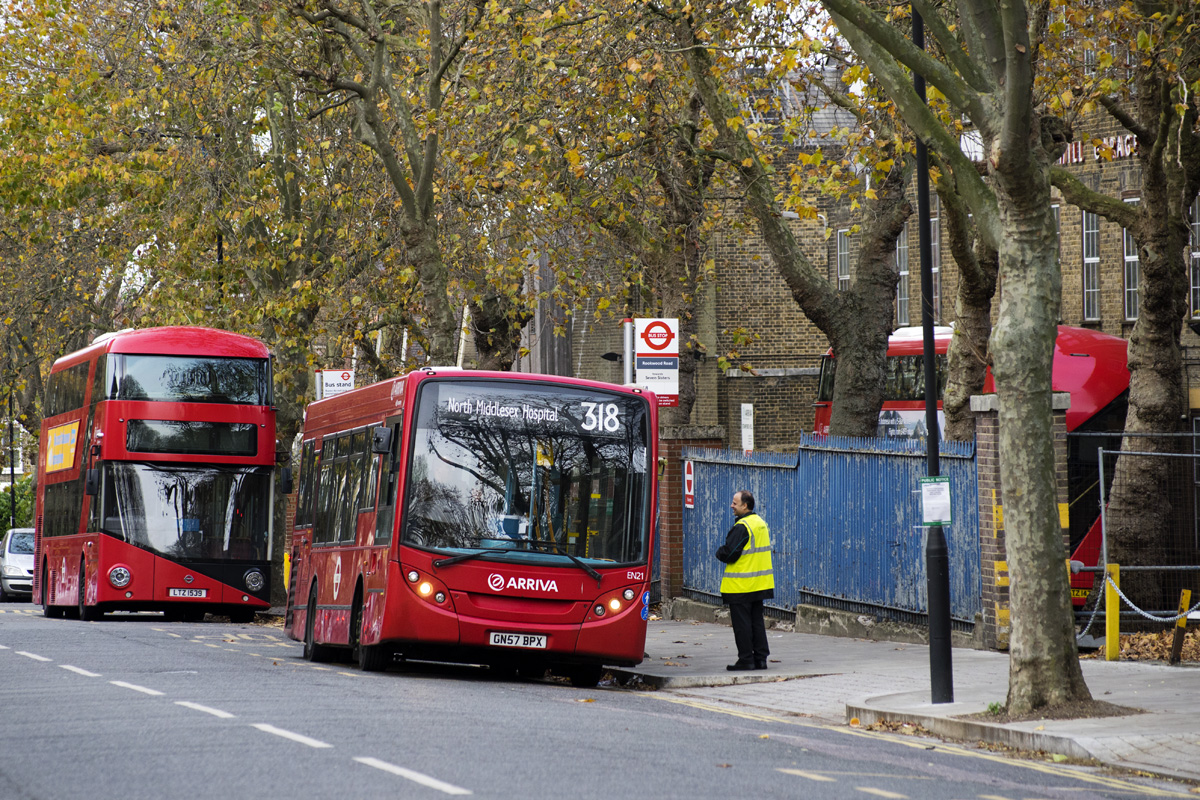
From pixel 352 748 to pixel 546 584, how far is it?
5.23 m

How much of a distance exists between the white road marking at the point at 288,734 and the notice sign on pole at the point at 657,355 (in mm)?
8430

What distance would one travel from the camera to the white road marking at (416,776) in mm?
7891

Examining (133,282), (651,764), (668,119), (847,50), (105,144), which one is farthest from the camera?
(133,282)

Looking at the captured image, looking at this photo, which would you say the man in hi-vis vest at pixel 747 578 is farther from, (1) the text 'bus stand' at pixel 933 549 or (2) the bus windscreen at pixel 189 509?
(2) the bus windscreen at pixel 189 509

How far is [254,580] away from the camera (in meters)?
25.8

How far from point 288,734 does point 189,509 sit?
15657 mm

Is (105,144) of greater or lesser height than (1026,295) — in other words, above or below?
above

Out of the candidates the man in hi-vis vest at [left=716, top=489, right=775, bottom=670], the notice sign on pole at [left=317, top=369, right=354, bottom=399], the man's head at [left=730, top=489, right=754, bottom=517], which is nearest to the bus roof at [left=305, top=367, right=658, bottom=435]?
the man's head at [left=730, top=489, right=754, bottom=517]

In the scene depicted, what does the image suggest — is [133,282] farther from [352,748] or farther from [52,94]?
[352,748]

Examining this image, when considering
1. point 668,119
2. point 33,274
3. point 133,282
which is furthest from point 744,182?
point 133,282

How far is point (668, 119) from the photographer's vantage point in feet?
68.1

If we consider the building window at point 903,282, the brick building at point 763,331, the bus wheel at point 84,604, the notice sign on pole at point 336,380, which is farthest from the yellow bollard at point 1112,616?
the building window at point 903,282

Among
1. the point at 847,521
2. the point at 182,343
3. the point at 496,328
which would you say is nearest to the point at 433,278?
the point at 182,343

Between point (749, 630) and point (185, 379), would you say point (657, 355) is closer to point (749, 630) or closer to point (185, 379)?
point (749, 630)
